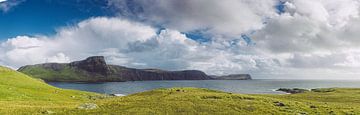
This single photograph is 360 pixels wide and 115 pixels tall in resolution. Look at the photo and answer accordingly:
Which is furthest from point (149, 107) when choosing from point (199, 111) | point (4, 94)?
point (4, 94)

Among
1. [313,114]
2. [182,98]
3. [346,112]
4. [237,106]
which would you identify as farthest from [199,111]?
[346,112]

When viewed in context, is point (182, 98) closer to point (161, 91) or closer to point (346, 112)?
point (161, 91)

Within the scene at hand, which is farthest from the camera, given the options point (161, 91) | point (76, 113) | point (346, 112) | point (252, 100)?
point (161, 91)

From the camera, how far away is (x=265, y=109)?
4778cm

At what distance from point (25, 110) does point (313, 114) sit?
41.0 meters

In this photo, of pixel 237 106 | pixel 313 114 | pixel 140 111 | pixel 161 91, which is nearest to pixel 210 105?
pixel 237 106

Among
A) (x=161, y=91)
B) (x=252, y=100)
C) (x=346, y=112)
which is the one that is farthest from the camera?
(x=161, y=91)

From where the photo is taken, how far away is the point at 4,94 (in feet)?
237

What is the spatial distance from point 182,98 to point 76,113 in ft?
67.8

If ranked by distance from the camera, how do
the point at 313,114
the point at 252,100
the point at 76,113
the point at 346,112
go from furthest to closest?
1. the point at 252,100
2. the point at 346,112
3. the point at 313,114
4. the point at 76,113

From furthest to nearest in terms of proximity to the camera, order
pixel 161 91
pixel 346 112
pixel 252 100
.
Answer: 1. pixel 161 91
2. pixel 252 100
3. pixel 346 112

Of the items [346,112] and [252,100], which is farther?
[252,100]

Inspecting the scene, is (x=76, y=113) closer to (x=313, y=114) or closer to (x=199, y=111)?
(x=199, y=111)

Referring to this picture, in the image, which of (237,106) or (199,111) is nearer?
(199,111)
